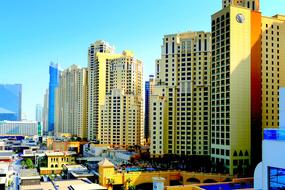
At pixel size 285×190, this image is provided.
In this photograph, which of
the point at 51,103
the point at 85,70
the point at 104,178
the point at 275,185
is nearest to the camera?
the point at 275,185

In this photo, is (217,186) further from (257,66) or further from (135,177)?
(257,66)

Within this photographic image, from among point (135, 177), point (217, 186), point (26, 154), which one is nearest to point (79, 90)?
point (26, 154)

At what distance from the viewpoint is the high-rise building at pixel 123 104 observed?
72.5 meters

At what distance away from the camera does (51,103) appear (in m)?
168

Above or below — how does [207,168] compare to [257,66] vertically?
below

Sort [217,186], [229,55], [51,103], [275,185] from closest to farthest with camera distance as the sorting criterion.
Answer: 1. [275,185]
2. [217,186]
3. [229,55]
4. [51,103]

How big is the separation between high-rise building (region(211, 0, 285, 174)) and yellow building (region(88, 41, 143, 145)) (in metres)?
26.5

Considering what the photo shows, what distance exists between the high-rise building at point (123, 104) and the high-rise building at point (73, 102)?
14.4 metres

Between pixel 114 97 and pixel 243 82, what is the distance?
107 feet

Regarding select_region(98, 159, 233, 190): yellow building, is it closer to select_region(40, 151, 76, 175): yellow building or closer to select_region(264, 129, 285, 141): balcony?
select_region(40, 151, 76, 175): yellow building

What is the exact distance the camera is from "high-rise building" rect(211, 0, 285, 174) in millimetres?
45031

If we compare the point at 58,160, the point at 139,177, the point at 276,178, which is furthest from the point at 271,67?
the point at 58,160

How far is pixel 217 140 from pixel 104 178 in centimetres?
1481

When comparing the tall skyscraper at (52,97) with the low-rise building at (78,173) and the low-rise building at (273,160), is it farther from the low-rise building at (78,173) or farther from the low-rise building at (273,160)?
the low-rise building at (273,160)
